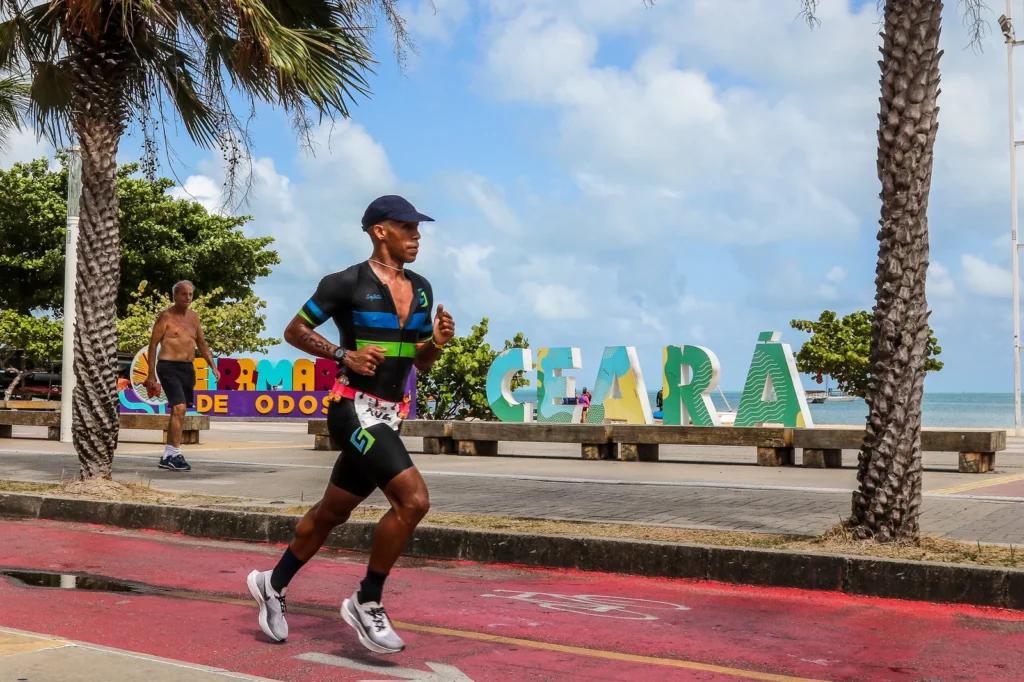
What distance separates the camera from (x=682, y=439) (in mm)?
16328

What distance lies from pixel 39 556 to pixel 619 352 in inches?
589

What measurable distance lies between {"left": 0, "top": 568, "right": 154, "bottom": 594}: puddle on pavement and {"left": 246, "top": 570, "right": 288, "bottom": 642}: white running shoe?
5.09 ft

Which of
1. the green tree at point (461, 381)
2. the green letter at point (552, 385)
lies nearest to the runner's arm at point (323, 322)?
the green letter at point (552, 385)

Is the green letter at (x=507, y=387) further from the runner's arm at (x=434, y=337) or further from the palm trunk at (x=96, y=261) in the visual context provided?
the runner's arm at (x=434, y=337)

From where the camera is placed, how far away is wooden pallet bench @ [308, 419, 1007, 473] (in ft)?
47.8

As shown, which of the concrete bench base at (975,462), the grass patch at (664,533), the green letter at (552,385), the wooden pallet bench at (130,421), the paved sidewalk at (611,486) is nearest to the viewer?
the grass patch at (664,533)

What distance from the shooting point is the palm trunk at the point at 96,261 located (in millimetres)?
10578

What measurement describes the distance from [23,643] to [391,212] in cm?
236

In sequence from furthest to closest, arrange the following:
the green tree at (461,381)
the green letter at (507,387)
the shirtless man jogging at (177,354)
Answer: the green tree at (461,381) < the green letter at (507,387) < the shirtless man jogging at (177,354)

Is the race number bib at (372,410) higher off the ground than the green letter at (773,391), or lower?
lower

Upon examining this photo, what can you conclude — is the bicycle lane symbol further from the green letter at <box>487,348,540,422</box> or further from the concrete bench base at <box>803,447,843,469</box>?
the green letter at <box>487,348,540,422</box>

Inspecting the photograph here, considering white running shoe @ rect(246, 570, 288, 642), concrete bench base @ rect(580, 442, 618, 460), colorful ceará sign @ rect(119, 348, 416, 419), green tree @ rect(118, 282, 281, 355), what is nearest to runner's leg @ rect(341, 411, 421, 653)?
white running shoe @ rect(246, 570, 288, 642)

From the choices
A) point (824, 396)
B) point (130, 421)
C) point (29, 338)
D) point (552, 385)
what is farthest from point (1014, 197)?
point (824, 396)

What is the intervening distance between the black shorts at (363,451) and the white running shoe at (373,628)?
0.50 metres
